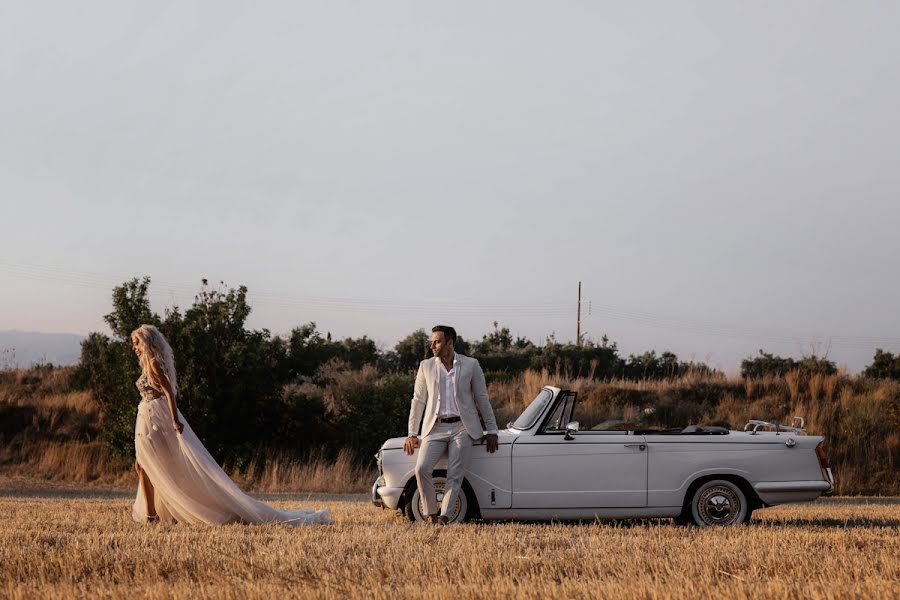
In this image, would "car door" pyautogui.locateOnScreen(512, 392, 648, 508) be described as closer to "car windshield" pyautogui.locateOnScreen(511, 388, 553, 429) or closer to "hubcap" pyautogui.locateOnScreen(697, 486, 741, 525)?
"car windshield" pyautogui.locateOnScreen(511, 388, 553, 429)

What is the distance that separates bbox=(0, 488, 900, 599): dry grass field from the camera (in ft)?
25.6

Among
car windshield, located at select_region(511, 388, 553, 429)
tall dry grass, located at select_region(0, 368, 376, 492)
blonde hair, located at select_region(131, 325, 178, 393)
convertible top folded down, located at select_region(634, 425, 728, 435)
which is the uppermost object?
blonde hair, located at select_region(131, 325, 178, 393)

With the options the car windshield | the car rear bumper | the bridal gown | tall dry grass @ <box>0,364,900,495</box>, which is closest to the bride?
the bridal gown

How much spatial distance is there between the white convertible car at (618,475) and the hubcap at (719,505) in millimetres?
11

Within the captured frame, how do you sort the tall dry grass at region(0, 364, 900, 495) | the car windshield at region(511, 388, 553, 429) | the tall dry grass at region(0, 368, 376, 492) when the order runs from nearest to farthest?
the car windshield at region(511, 388, 553, 429) < the tall dry grass at region(0, 368, 376, 492) < the tall dry grass at region(0, 364, 900, 495)

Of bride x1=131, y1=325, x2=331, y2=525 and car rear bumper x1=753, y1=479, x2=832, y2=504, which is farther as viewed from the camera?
car rear bumper x1=753, y1=479, x2=832, y2=504

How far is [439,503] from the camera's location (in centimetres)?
1286

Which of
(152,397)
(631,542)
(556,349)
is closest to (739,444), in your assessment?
(631,542)

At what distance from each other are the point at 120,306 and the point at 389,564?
20.2 metres

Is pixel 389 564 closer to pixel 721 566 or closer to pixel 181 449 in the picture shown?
pixel 721 566

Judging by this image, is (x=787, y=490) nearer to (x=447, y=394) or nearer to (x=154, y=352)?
(x=447, y=394)

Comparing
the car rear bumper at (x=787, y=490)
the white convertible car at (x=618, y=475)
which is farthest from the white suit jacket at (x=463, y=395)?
the car rear bumper at (x=787, y=490)

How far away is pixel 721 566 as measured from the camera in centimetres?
903

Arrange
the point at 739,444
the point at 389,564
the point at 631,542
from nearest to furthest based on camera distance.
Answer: the point at 389,564
the point at 631,542
the point at 739,444
